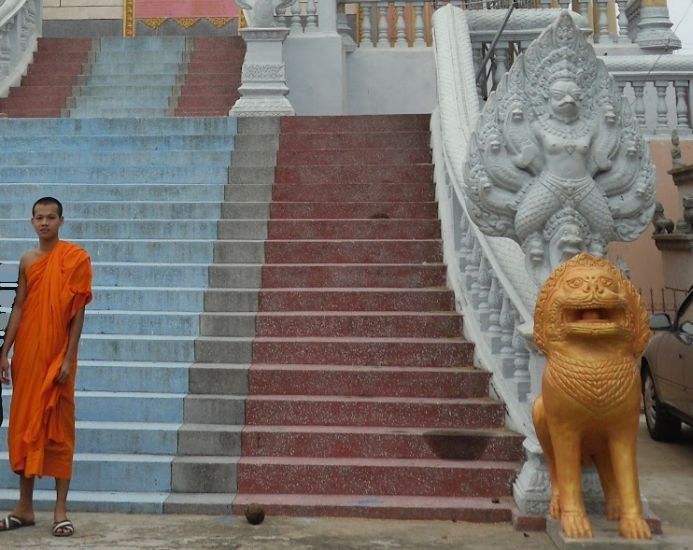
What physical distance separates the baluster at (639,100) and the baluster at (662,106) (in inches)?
5.7

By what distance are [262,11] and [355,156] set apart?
99.6 inches

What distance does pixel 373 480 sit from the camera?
194 inches

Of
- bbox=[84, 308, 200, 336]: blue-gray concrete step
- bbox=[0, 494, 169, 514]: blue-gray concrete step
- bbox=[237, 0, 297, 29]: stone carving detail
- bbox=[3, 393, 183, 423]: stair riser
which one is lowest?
bbox=[0, 494, 169, 514]: blue-gray concrete step

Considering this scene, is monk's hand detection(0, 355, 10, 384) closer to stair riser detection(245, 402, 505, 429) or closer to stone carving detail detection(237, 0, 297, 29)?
stair riser detection(245, 402, 505, 429)

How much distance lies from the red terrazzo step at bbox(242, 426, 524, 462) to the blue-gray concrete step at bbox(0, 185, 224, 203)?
9.49 ft

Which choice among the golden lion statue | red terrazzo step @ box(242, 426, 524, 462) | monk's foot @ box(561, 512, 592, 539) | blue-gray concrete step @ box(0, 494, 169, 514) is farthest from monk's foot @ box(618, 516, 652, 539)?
blue-gray concrete step @ box(0, 494, 169, 514)

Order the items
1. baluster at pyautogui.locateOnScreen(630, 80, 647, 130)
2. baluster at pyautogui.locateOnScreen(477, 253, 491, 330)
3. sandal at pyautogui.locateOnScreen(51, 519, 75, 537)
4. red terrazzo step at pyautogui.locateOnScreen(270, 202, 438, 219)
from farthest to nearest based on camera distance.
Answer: baluster at pyautogui.locateOnScreen(630, 80, 647, 130), red terrazzo step at pyautogui.locateOnScreen(270, 202, 438, 219), baluster at pyautogui.locateOnScreen(477, 253, 491, 330), sandal at pyautogui.locateOnScreen(51, 519, 75, 537)

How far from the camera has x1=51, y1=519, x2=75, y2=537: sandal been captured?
440cm

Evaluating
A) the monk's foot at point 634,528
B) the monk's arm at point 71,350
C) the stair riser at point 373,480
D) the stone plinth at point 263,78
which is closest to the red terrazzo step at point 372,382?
the stair riser at point 373,480

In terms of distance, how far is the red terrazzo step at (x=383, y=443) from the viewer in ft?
16.6

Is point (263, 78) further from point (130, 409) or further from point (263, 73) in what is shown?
point (130, 409)

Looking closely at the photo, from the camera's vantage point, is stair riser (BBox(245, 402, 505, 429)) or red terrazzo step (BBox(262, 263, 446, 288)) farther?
red terrazzo step (BBox(262, 263, 446, 288))

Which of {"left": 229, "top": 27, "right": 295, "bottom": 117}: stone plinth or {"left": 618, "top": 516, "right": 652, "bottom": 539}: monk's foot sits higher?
{"left": 229, "top": 27, "right": 295, "bottom": 117}: stone plinth

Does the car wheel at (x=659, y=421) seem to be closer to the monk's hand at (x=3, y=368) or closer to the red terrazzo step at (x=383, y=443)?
the red terrazzo step at (x=383, y=443)
